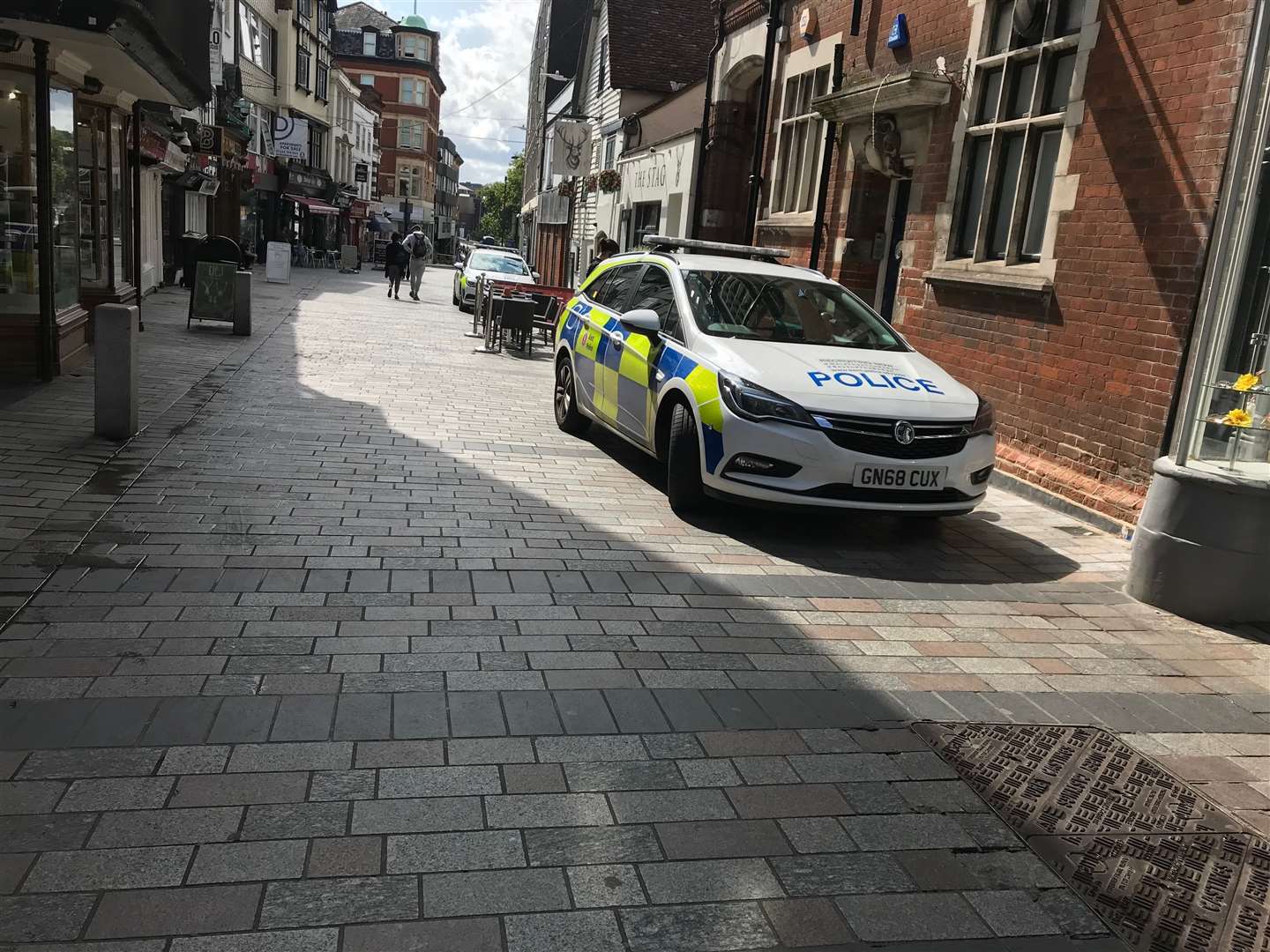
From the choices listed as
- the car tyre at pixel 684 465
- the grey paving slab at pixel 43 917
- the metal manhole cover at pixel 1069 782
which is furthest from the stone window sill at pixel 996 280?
the grey paving slab at pixel 43 917

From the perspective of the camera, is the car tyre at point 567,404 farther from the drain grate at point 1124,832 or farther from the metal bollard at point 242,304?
the metal bollard at point 242,304

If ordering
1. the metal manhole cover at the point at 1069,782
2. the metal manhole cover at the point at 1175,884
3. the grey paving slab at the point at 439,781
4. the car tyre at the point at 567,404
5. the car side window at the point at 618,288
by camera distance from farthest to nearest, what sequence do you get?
the car tyre at the point at 567,404, the car side window at the point at 618,288, the metal manhole cover at the point at 1069,782, the grey paving slab at the point at 439,781, the metal manhole cover at the point at 1175,884

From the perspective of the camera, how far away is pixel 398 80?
269 feet

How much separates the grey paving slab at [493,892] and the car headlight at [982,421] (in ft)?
14.6

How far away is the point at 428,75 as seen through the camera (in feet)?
273

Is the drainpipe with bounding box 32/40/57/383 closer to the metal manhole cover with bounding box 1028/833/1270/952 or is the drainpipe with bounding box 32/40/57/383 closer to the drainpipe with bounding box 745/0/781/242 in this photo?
the drainpipe with bounding box 745/0/781/242

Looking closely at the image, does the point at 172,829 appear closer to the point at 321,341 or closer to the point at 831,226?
the point at 831,226

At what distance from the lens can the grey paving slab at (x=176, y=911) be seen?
8.11 feet

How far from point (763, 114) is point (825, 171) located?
2767mm

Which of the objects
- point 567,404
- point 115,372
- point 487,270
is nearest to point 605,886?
point 115,372

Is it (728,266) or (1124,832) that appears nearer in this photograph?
(1124,832)

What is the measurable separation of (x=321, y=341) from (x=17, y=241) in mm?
5567

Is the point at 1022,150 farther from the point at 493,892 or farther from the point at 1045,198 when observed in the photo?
the point at 493,892

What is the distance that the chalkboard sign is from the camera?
14.7 m
